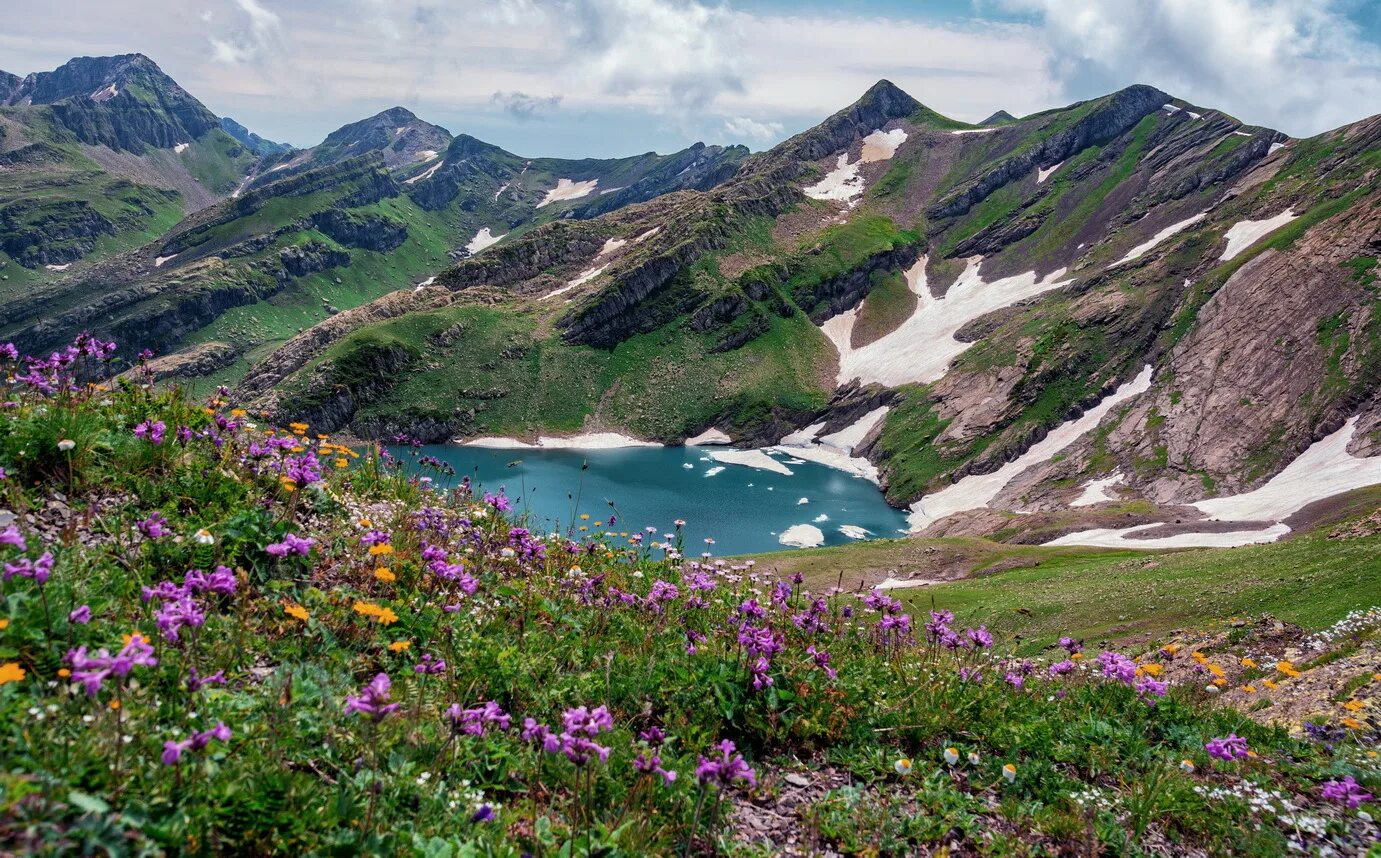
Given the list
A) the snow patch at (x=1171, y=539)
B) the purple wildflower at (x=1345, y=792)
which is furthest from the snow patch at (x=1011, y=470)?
the purple wildflower at (x=1345, y=792)

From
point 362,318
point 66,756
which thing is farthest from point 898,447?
point 362,318

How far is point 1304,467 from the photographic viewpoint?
235ft

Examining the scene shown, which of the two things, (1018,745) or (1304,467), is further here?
(1304,467)

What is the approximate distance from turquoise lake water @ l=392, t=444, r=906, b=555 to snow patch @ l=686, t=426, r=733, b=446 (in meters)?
6.70

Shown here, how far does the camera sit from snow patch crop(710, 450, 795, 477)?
136 metres

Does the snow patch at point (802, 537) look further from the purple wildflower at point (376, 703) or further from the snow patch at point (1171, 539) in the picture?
the purple wildflower at point (376, 703)

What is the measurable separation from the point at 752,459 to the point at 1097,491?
68.1 meters

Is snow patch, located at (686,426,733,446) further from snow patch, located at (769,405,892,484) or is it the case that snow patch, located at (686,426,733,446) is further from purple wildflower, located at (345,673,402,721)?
purple wildflower, located at (345,673,402,721)

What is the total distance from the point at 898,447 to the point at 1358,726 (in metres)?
125

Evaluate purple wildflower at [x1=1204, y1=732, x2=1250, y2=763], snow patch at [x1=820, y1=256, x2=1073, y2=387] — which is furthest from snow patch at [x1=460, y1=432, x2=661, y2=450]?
purple wildflower at [x1=1204, y1=732, x2=1250, y2=763]

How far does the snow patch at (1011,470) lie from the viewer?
104m

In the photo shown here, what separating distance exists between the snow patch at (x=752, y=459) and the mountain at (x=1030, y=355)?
9447 mm

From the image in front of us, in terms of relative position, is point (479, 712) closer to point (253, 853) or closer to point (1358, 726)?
point (253, 853)

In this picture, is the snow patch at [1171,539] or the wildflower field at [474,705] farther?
the snow patch at [1171,539]
